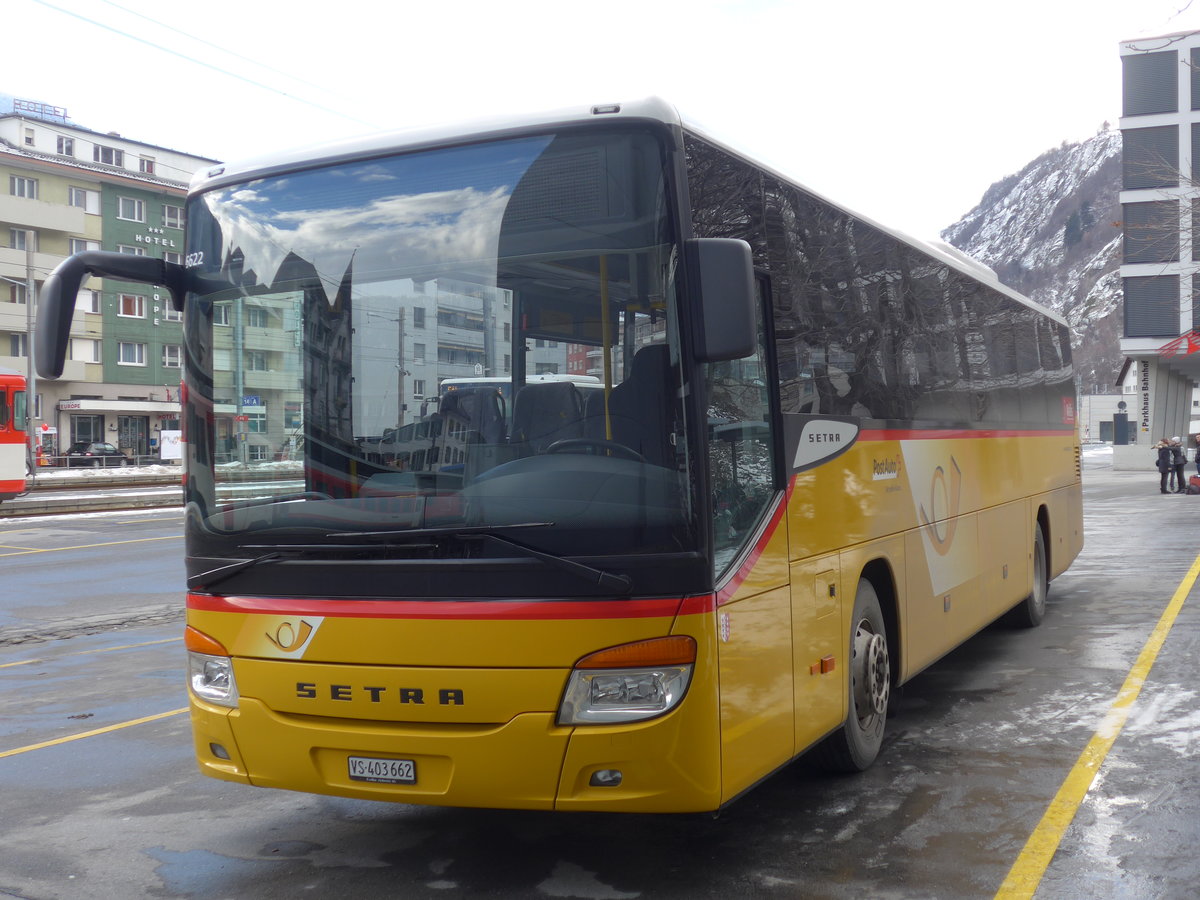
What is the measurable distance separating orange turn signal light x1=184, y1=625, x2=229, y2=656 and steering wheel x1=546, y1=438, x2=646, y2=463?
156cm

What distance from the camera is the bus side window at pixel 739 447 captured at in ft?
14.7

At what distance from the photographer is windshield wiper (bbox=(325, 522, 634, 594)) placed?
4.20 metres

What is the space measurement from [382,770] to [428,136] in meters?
2.32

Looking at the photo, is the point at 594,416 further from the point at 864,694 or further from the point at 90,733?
the point at 90,733

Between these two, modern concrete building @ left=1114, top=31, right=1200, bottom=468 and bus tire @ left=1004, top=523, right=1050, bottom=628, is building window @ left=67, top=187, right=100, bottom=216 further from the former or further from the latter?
bus tire @ left=1004, top=523, right=1050, bottom=628

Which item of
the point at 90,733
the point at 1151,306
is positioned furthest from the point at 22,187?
the point at 90,733

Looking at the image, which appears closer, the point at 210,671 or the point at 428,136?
the point at 428,136

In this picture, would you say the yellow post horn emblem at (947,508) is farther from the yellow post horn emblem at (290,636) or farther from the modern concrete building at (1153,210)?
the modern concrete building at (1153,210)

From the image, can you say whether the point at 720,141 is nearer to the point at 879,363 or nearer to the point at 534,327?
the point at 534,327

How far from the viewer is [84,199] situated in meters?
63.1

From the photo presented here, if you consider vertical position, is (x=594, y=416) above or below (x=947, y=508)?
above

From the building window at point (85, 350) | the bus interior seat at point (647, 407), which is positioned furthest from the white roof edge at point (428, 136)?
the building window at point (85, 350)

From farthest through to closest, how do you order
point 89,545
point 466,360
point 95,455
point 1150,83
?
point 95,455
point 1150,83
point 89,545
point 466,360

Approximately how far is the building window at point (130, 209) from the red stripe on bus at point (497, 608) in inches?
2577
